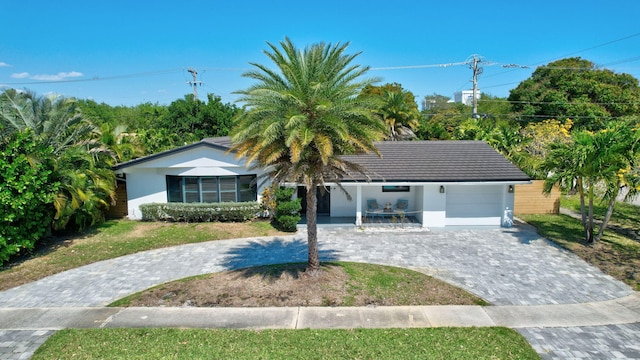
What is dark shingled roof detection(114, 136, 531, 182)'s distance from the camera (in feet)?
55.2

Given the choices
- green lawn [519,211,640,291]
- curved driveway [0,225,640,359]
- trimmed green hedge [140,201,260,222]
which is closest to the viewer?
curved driveway [0,225,640,359]

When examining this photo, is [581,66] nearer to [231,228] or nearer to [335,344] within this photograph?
[231,228]

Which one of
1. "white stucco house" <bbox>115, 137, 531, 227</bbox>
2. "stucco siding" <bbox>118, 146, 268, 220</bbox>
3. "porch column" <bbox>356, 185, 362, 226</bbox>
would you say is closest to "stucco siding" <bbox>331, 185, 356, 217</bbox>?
"white stucco house" <bbox>115, 137, 531, 227</bbox>

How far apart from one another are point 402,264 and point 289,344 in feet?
19.8

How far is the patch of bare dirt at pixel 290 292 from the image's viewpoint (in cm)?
958

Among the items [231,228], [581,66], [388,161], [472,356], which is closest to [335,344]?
[472,356]

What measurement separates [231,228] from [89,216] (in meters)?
6.04

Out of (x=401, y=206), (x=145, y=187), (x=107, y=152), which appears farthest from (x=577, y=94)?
(x=107, y=152)

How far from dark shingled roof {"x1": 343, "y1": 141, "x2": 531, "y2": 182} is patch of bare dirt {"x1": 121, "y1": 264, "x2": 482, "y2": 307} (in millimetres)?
6289

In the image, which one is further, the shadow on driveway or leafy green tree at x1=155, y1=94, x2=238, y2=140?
leafy green tree at x1=155, y1=94, x2=238, y2=140

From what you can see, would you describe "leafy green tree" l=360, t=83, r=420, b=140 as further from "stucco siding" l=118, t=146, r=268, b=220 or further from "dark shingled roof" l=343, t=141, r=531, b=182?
"stucco siding" l=118, t=146, r=268, b=220

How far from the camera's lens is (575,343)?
301 inches

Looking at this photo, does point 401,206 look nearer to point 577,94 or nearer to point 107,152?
point 107,152

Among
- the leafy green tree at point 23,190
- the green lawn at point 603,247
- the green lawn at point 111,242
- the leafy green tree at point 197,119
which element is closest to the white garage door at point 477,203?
the green lawn at point 603,247
